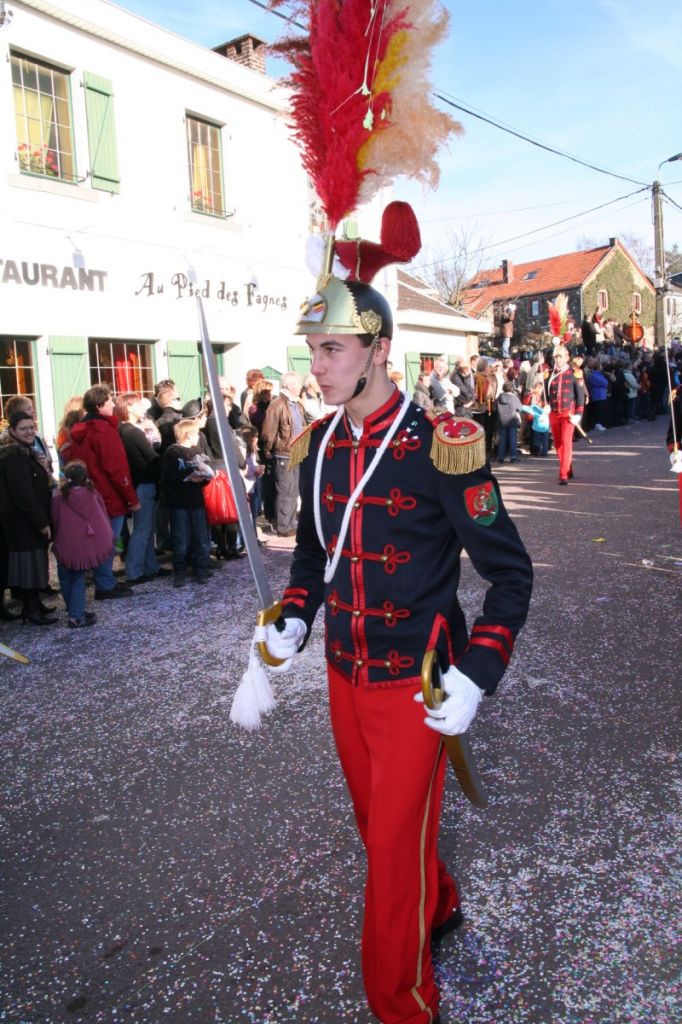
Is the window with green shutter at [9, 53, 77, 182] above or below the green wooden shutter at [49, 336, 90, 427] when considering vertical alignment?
above

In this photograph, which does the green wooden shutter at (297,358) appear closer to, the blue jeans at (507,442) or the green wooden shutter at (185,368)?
the green wooden shutter at (185,368)

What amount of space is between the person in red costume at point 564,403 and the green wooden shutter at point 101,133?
7049 mm

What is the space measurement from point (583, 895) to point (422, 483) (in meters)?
1.73

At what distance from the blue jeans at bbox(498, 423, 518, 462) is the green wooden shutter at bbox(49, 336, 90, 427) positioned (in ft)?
25.9

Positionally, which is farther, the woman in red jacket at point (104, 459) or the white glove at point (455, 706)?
the woman in red jacket at point (104, 459)

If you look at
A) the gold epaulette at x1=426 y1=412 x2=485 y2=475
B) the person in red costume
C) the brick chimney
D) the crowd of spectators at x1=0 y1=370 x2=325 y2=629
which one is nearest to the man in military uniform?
the gold epaulette at x1=426 y1=412 x2=485 y2=475

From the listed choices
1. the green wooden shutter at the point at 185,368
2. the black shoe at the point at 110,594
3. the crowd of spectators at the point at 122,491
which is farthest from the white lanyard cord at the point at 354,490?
the green wooden shutter at the point at 185,368

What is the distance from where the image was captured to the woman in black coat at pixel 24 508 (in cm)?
654

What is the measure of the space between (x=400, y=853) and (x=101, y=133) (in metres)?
12.3

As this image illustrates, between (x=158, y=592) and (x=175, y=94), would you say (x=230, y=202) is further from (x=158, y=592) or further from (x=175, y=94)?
(x=158, y=592)

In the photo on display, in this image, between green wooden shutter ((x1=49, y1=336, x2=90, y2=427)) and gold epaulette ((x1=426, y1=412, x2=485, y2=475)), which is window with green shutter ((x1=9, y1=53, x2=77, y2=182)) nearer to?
green wooden shutter ((x1=49, y1=336, x2=90, y2=427))

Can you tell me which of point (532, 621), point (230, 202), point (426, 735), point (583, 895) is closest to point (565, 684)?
point (532, 621)

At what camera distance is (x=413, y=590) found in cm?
225

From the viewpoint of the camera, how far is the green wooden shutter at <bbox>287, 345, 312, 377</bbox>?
15.9 meters
